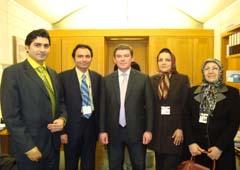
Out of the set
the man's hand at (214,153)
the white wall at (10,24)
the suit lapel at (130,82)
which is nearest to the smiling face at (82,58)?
the suit lapel at (130,82)

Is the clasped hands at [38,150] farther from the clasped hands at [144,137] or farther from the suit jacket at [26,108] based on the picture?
the clasped hands at [144,137]

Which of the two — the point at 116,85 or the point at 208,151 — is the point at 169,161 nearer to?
the point at 208,151

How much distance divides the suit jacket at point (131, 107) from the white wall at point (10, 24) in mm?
1788

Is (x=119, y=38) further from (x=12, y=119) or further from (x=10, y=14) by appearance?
(x=12, y=119)

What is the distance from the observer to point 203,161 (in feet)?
7.70

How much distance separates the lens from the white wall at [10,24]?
12.1ft

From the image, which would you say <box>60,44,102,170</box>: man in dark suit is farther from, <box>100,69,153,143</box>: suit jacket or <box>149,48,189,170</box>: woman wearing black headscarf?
<box>149,48,189,170</box>: woman wearing black headscarf

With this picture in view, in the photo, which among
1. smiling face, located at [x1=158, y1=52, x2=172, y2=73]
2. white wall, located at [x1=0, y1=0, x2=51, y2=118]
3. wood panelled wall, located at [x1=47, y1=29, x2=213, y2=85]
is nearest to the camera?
smiling face, located at [x1=158, y1=52, x2=172, y2=73]

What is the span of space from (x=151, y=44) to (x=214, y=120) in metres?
3.40

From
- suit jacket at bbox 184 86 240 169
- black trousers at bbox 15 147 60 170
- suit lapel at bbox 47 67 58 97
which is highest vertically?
suit lapel at bbox 47 67 58 97

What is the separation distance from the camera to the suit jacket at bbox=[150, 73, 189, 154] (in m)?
2.52

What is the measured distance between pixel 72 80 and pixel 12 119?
2.69 ft

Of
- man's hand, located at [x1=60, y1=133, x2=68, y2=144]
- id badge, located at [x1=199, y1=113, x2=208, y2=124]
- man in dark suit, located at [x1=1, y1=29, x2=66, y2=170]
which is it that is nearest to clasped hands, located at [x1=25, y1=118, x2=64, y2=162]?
man in dark suit, located at [x1=1, y1=29, x2=66, y2=170]

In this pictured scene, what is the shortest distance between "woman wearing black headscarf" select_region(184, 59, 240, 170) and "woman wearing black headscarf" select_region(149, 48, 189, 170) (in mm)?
171
